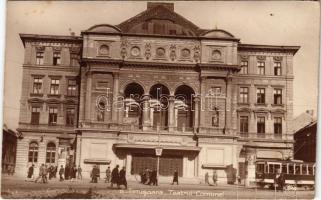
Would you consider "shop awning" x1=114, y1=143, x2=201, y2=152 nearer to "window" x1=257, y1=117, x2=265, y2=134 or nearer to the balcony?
the balcony

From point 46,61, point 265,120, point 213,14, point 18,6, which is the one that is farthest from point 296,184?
point 18,6

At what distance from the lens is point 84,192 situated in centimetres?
871

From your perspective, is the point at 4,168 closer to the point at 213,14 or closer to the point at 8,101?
the point at 8,101

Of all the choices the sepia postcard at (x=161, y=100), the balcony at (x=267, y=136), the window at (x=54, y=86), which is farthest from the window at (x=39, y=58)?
the balcony at (x=267, y=136)

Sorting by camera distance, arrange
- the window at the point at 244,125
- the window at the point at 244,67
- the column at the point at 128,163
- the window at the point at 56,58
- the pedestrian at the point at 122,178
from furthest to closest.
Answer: the window at the point at 244,67 < the window at the point at 244,125 < the window at the point at 56,58 < the column at the point at 128,163 < the pedestrian at the point at 122,178

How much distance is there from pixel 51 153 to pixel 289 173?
3406 mm

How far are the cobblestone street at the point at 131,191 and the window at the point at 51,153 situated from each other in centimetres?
31

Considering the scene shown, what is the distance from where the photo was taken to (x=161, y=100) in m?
9.12

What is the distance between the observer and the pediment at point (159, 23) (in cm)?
888

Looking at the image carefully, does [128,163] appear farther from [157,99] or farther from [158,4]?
[158,4]

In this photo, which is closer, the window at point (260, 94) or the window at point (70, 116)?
the window at point (70, 116)

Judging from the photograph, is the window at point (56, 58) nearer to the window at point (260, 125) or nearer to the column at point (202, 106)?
the column at point (202, 106)

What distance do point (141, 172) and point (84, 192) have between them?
0.85m

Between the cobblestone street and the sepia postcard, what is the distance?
0.6 inches
